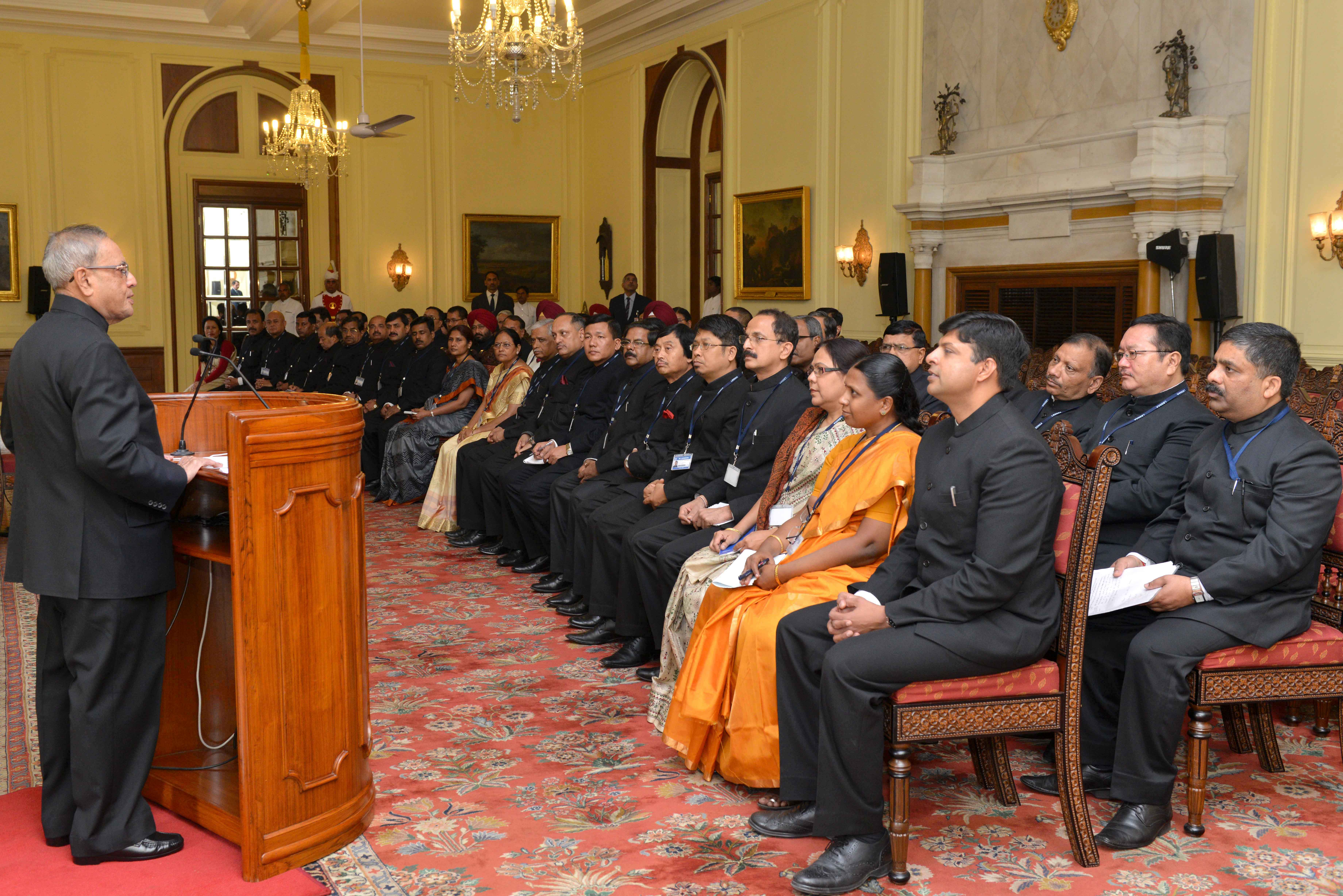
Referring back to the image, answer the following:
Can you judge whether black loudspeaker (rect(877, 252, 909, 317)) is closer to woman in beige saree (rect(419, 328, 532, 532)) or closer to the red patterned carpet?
woman in beige saree (rect(419, 328, 532, 532))

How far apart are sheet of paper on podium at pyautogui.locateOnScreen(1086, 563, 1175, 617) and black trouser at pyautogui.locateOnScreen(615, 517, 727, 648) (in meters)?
1.72

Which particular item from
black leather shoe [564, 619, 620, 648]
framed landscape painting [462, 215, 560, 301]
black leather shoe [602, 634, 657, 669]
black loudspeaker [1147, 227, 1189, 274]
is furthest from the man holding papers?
framed landscape painting [462, 215, 560, 301]

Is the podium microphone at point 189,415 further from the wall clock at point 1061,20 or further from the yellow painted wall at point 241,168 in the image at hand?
the yellow painted wall at point 241,168

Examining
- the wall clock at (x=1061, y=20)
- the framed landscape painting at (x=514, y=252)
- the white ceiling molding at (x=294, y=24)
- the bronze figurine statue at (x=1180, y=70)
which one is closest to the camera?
the bronze figurine statue at (x=1180, y=70)

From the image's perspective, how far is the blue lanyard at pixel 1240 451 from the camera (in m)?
3.44

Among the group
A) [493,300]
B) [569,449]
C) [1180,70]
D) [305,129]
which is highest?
[305,129]

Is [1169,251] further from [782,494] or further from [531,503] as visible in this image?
[782,494]

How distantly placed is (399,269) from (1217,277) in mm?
10820

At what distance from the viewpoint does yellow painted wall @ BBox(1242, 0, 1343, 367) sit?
7.61 metres

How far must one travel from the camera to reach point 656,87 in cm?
1436

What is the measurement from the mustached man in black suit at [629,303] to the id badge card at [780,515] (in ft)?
33.0

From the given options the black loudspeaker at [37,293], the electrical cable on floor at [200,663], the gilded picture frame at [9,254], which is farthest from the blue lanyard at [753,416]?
the gilded picture frame at [9,254]

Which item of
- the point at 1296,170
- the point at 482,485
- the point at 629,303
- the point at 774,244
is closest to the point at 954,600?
A: the point at 482,485

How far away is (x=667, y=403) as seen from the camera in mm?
6020
